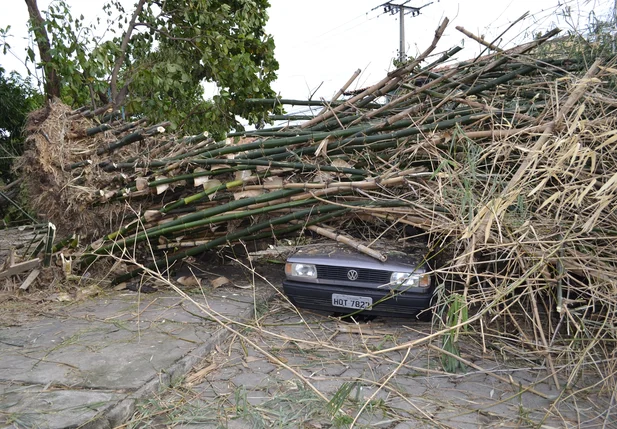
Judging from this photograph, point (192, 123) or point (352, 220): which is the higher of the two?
point (192, 123)

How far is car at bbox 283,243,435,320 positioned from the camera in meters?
4.97

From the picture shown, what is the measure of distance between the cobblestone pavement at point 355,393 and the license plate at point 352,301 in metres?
0.36

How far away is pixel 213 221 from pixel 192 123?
5869 mm

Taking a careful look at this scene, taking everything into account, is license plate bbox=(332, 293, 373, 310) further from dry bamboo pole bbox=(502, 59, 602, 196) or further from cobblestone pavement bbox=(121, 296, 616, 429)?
dry bamboo pole bbox=(502, 59, 602, 196)

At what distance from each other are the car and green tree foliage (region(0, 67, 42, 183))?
9485 millimetres

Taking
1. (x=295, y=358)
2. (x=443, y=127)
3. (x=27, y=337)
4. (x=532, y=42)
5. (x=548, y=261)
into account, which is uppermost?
(x=532, y=42)

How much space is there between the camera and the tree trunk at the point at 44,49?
8992 mm

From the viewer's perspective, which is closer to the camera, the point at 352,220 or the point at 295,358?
Result: the point at 295,358

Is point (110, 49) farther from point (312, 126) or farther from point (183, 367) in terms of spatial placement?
point (183, 367)

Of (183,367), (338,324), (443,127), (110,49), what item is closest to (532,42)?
(443,127)

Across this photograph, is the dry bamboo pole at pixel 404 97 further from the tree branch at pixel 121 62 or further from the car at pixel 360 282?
the tree branch at pixel 121 62

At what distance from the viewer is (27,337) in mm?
4715

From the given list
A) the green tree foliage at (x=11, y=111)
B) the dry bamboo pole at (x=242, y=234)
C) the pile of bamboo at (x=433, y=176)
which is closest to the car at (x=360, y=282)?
the pile of bamboo at (x=433, y=176)

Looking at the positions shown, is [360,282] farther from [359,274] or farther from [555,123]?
[555,123]
